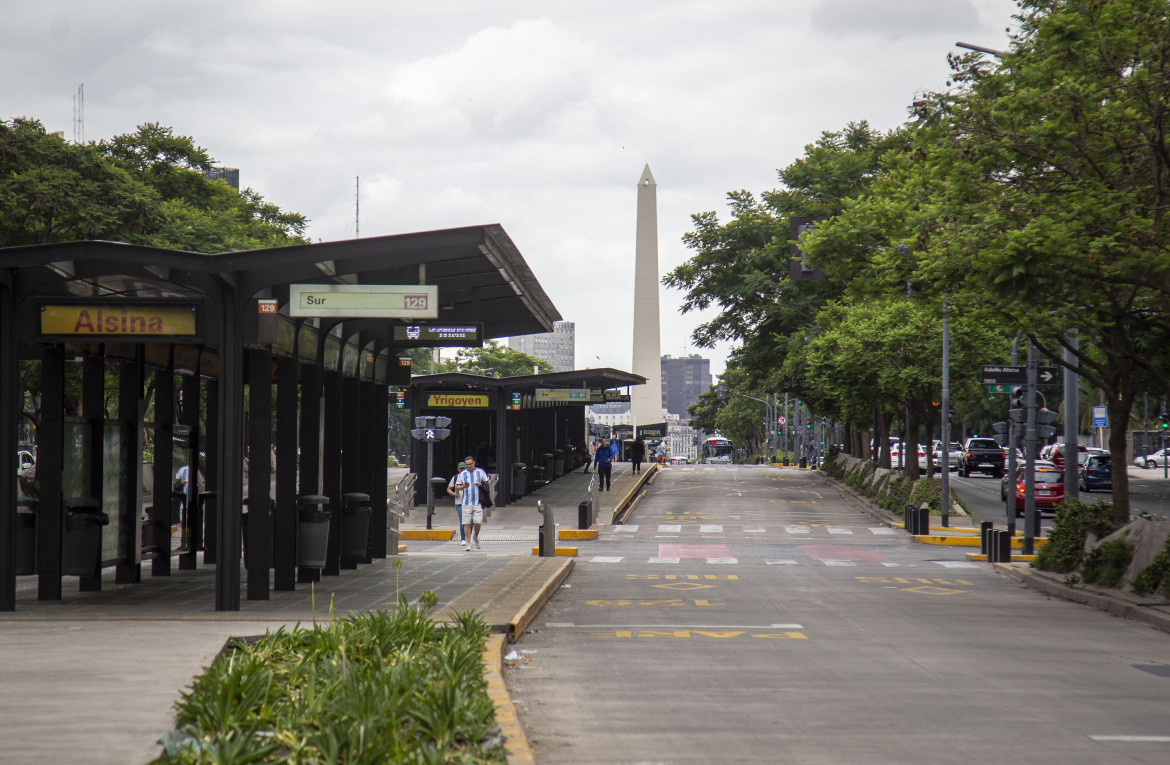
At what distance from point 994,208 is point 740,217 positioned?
3750 cm

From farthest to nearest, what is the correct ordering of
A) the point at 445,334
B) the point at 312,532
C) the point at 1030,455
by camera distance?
the point at 1030,455
the point at 445,334
the point at 312,532

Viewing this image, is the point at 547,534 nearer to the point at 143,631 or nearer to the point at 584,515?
the point at 584,515

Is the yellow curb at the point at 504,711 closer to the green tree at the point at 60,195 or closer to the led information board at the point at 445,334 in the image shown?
the led information board at the point at 445,334

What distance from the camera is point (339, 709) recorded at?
6664mm

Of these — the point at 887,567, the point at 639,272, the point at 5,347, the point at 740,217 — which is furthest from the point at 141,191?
the point at 639,272

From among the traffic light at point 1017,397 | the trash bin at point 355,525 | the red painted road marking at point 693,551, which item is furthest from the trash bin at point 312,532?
the traffic light at point 1017,397

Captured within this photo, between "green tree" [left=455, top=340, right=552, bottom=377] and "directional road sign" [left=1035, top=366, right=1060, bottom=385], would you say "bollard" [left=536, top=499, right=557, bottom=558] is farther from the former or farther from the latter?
"green tree" [left=455, top=340, right=552, bottom=377]

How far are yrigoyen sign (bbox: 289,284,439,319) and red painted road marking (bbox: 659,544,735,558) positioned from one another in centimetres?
1277

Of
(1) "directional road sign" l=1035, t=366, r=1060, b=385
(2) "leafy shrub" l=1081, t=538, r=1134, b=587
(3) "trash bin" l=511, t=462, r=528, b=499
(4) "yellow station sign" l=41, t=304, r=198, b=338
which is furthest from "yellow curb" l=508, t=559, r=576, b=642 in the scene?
(3) "trash bin" l=511, t=462, r=528, b=499

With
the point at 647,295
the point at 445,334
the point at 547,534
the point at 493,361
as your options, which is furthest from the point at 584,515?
the point at 493,361

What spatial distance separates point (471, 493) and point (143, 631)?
45.3 ft

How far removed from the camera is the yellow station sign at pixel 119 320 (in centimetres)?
1246

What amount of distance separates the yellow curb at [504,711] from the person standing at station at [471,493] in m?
13.4

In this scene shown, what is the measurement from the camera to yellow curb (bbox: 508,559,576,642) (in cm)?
1216
